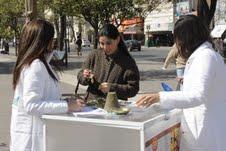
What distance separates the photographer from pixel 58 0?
60.2 ft

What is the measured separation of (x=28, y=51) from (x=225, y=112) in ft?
4.90

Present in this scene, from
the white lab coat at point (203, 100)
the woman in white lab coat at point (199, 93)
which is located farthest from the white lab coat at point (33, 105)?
the white lab coat at point (203, 100)

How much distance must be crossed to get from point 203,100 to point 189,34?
1.53 feet

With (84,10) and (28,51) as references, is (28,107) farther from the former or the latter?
(84,10)

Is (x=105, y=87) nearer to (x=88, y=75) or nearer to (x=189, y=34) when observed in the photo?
(x=88, y=75)

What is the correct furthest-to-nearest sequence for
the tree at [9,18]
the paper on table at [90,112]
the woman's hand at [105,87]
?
the tree at [9,18] < the woman's hand at [105,87] < the paper on table at [90,112]

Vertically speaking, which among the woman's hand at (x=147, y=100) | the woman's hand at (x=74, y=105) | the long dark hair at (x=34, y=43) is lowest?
the woman's hand at (x=74, y=105)

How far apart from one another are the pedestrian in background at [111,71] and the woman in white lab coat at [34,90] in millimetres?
967

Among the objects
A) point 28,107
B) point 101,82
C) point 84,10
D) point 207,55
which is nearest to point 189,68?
point 207,55

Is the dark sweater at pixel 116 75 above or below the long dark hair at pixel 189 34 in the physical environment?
below

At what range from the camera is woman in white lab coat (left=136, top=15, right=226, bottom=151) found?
3.69 meters

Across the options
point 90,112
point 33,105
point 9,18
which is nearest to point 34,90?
point 33,105

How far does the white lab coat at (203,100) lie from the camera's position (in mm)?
3682

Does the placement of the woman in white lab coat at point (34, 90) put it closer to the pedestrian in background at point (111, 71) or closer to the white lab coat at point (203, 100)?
the white lab coat at point (203, 100)
